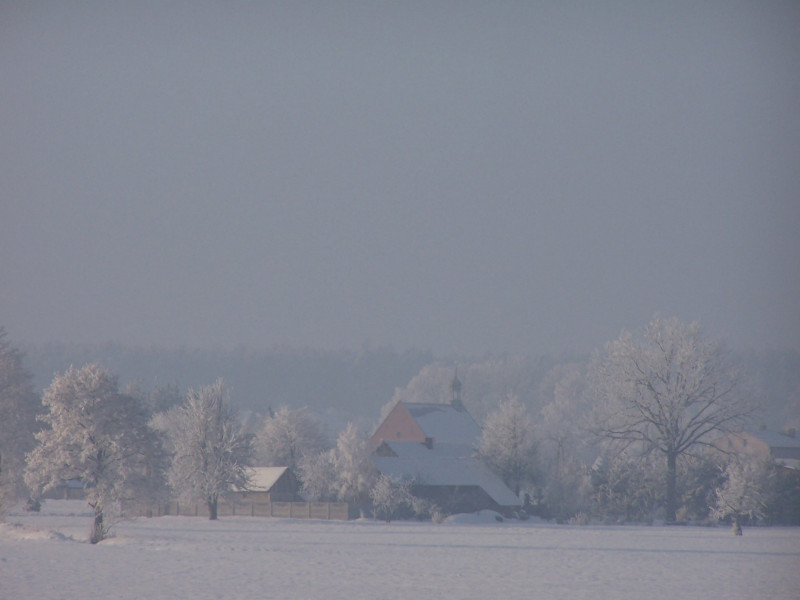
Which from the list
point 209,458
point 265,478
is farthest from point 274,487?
point 209,458

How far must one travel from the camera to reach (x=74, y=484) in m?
93.6

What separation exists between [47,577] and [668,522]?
155 feet

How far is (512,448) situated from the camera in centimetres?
7525

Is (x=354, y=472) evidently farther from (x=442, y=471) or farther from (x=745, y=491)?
(x=745, y=491)

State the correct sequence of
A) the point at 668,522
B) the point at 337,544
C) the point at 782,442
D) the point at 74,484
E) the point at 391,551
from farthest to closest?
the point at 782,442 < the point at 74,484 < the point at 668,522 < the point at 337,544 < the point at 391,551

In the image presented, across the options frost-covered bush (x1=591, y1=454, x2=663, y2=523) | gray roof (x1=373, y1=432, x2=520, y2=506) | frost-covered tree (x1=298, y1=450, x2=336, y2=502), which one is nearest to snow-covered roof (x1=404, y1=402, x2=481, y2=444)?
gray roof (x1=373, y1=432, x2=520, y2=506)

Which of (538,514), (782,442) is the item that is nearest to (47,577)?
(538,514)

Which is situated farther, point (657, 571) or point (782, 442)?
point (782, 442)

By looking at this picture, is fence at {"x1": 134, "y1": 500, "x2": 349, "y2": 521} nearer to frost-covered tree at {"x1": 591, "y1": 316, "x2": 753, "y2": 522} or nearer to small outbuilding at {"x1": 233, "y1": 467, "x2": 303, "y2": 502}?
small outbuilding at {"x1": 233, "y1": 467, "x2": 303, "y2": 502}

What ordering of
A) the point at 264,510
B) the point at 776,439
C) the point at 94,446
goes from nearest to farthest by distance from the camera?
the point at 94,446 → the point at 264,510 → the point at 776,439

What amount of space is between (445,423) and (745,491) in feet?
128

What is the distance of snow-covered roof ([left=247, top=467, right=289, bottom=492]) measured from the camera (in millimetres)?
71625

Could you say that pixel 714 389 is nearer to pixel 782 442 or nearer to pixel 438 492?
pixel 438 492

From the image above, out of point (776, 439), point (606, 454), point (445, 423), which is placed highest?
point (776, 439)
